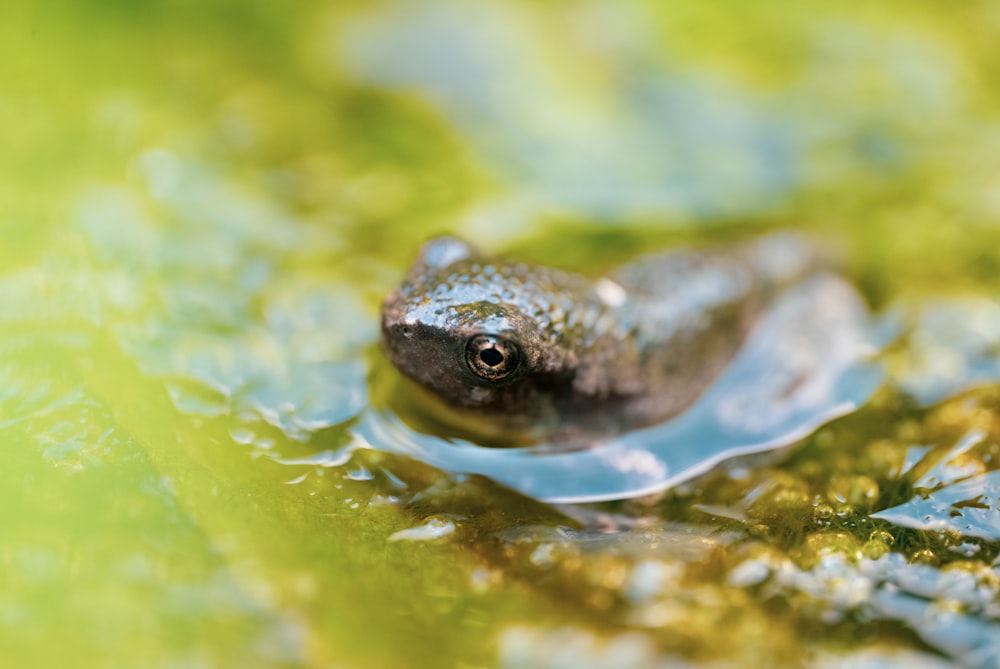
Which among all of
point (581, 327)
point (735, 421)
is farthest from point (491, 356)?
point (735, 421)

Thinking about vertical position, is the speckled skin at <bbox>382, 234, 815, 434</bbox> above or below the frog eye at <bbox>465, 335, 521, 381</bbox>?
above

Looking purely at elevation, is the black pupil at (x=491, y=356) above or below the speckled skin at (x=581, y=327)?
below

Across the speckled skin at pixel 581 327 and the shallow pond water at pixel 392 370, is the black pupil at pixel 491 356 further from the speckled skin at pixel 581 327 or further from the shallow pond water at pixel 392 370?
the shallow pond water at pixel 392 370

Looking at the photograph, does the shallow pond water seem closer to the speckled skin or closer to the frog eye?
the speckled skin

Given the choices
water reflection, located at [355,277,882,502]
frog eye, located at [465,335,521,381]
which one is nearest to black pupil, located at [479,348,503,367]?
frog eye, located at [465,335,521,381]

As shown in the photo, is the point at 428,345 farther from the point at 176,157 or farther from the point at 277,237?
the point at 176,157

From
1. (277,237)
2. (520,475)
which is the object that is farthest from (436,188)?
(520,475)

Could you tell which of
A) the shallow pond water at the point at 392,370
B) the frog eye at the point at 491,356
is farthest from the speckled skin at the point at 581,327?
the shallow pond water at the point at 392,370
